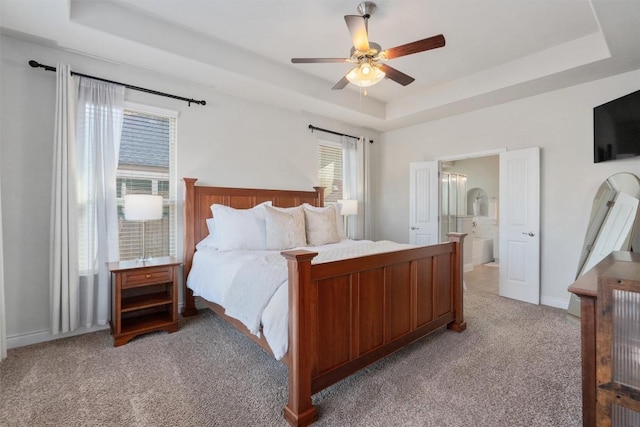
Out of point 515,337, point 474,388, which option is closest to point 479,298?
point 515,337

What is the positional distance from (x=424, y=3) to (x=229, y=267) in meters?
2.75

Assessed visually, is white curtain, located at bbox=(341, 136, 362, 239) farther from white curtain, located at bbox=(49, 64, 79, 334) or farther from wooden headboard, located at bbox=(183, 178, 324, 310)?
white curtain, located at bbox=(49, 64, 79, 334)

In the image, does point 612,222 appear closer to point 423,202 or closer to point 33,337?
point 423,202

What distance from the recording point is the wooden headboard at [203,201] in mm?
3297

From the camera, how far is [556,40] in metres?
3.06

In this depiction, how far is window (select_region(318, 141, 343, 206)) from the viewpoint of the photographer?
4.82 m

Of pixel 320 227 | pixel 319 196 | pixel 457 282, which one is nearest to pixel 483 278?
pixel 457 282

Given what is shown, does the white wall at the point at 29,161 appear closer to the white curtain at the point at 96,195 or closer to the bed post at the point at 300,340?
the white curtain at the point at 96,195

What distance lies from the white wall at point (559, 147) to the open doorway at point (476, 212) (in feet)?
2.21

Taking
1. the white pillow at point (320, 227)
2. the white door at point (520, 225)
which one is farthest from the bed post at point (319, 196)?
the white door at point (520, 225)

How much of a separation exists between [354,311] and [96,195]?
262 cm

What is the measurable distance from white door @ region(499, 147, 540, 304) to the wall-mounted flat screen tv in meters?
0.59

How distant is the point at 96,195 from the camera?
2.81 metres

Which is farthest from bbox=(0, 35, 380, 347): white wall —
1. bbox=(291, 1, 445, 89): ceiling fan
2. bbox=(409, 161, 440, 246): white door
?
bbox=(409, 161, 440, 246): white door
